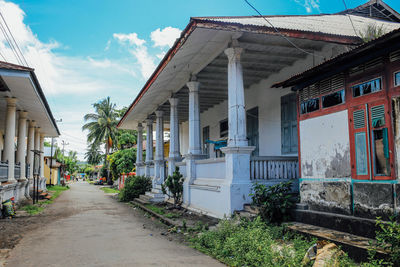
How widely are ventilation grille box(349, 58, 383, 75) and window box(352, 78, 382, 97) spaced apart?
0.24 m

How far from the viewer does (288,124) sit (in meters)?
10.8

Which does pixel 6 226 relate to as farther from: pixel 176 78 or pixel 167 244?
pixel 176 78

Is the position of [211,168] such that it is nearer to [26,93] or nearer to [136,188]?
[26,93]

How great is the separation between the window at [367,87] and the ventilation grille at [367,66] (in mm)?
238

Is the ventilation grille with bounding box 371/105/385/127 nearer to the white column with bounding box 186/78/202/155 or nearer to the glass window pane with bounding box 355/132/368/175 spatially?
the glass window pane with bounding box 355/132/368/175

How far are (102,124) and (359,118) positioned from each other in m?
40.7

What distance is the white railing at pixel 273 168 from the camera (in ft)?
28.6

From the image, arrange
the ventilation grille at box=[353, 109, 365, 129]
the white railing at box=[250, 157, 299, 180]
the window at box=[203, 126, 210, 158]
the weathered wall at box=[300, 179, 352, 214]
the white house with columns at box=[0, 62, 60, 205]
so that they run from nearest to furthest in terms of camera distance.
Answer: the ventilation grille at box=[353, 109, 365, 129], the weathered wall at box=[300, 179, 352, 214], the white railing at box=[250, 157, 299, 180], the white house with columns at box=[0, 62, 60, 205], the window at box=[203, 126, 210, 158]

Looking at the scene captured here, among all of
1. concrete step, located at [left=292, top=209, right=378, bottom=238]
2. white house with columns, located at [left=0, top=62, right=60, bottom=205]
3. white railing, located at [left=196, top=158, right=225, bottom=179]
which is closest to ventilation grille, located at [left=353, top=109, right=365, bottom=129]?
concrete step, located at [left=292, top=209, right=378, bottom=238]

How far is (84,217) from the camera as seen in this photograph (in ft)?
39.6

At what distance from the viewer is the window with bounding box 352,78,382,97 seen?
18.0 ft

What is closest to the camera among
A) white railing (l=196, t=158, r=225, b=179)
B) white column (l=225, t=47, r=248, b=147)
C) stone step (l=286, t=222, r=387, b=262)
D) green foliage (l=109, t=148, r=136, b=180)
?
stone step (l=286, t=222, r=387, b=262)

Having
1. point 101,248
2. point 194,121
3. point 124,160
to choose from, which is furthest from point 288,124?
point 124,160

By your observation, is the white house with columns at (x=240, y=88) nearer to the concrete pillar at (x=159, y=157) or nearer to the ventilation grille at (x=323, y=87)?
the concrete pillar at (x=159, y=157)
